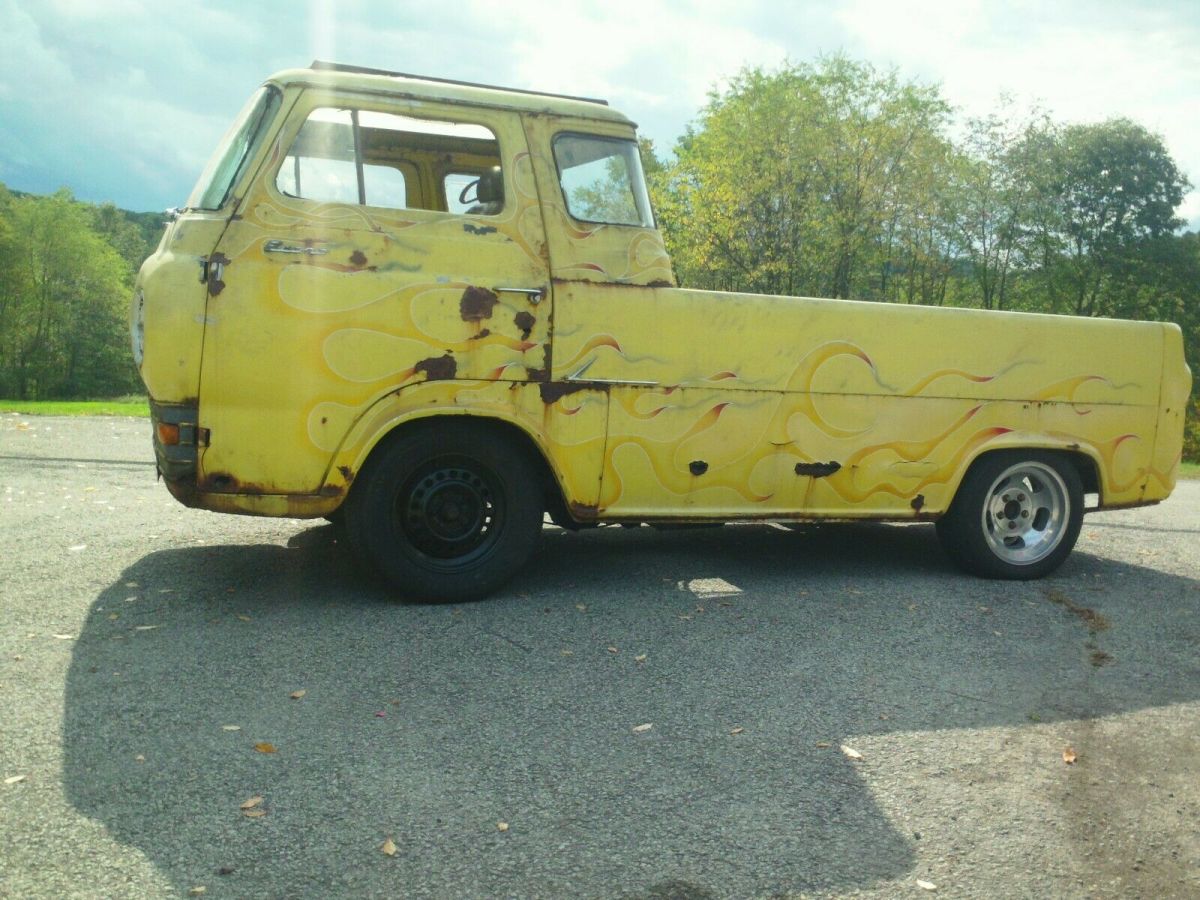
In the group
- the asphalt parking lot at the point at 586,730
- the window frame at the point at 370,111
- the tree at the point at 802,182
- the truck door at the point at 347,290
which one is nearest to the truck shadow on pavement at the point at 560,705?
the asphalt parking lot at the point at 586,730

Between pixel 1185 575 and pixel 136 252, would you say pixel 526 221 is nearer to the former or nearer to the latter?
pixel 1185 575

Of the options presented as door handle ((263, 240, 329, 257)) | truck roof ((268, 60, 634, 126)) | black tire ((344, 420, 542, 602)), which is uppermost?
truck roof ((268, 60, 634, 126))

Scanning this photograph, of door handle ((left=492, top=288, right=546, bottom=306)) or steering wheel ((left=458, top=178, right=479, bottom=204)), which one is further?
steering wheel ((left=458, top=178, right=479, bottom=204))

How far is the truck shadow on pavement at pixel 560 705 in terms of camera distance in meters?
2.84

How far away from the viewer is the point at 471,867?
2.75 meters

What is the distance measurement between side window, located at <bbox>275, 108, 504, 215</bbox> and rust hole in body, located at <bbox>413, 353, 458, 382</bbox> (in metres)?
0.84

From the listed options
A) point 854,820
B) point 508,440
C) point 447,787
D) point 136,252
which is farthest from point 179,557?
point 136,252

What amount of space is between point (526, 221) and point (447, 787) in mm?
3054

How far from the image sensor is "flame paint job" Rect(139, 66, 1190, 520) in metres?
4.73

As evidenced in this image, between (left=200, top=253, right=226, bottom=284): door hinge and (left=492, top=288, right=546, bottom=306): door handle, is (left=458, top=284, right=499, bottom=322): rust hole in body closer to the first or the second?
(left=492, top=288, right=546, bottom=306): door handle

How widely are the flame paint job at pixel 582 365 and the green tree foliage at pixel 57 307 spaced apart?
2667 inches

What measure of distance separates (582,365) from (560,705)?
6.30ft

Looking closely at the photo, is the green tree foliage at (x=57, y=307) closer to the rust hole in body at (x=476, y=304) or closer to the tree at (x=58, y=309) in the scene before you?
the tree at (x=58, y=309)

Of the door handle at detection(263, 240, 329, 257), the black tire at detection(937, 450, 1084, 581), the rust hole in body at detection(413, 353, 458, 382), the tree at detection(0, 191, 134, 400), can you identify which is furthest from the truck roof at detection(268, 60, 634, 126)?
the tree at detection(0, 191, 134, 400)
